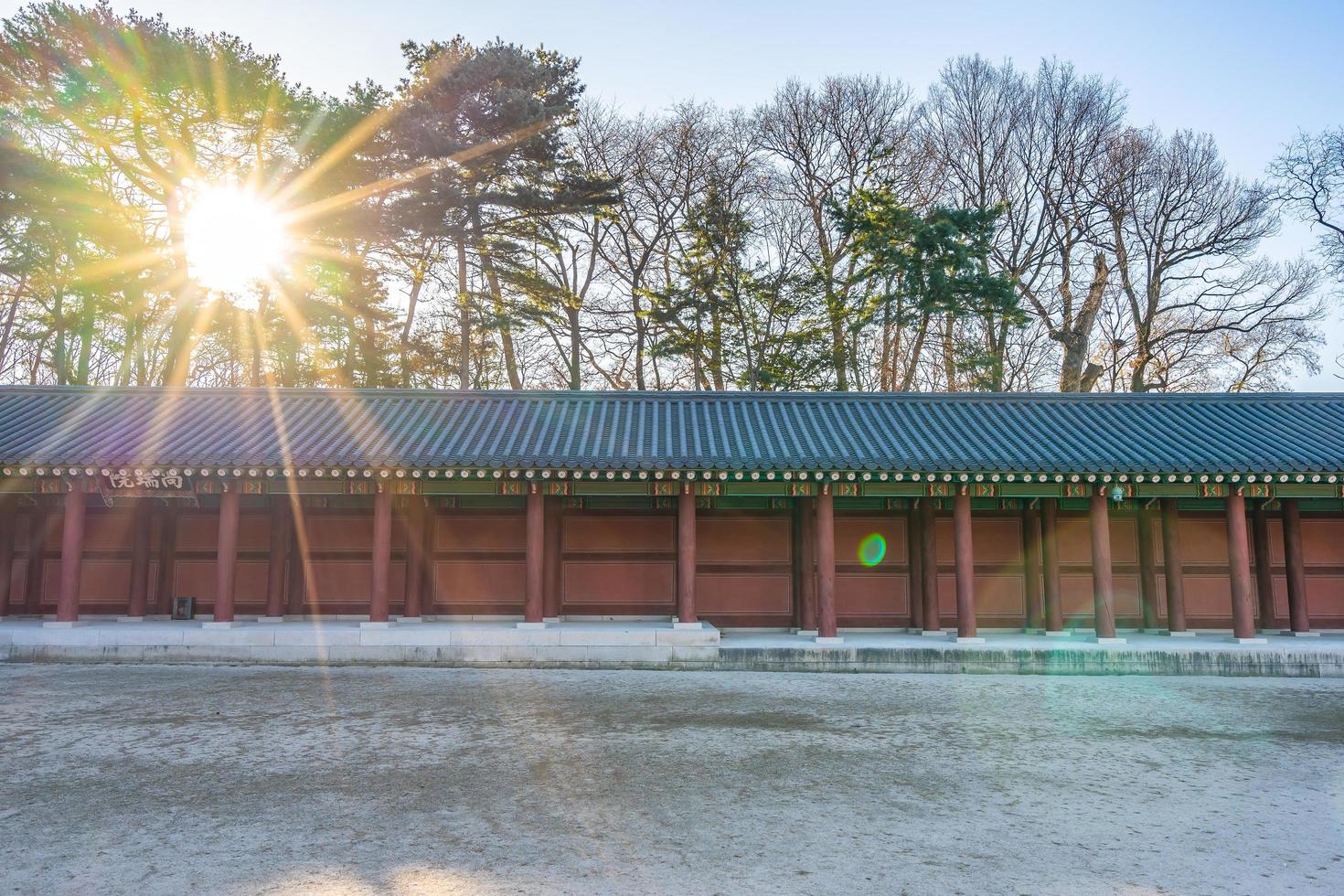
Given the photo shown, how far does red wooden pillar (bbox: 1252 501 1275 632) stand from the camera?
15.6 metres

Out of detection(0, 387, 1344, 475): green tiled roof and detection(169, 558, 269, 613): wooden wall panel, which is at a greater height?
detection(0, 387, 1344, 475): green tiled roof

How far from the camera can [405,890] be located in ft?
14.9

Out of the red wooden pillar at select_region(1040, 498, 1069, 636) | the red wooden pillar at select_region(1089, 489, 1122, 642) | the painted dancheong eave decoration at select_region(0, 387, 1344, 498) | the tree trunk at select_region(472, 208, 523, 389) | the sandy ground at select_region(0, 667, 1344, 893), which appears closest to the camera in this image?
the sandy ground at select_region(0, 667, 1344, 893)

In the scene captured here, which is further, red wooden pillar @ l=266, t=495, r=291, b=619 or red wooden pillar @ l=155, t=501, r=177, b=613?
red wooden pillar @ l=155, t=501, r=177, b=613

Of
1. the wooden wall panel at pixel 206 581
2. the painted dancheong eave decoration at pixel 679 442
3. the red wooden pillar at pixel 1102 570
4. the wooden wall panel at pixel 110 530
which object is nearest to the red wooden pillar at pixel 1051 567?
the red wooden pillar at pixel 1102 570

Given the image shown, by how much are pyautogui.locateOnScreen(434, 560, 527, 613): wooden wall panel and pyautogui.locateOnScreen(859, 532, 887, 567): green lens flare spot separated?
658cm

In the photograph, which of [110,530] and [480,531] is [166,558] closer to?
[110,530]

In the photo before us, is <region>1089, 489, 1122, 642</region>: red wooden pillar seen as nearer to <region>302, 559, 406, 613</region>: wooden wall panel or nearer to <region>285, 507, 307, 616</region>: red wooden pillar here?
<region>302, 559, 406, 613</region>: wooden wall panel

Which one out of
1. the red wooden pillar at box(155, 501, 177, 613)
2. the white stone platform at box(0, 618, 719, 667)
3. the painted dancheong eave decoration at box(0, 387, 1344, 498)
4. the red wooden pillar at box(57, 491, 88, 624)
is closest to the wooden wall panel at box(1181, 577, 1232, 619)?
the painted dancheong eave decoration at box(0, 387, 1344, 498)

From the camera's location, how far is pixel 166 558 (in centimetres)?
1587

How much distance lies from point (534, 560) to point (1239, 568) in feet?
40.6

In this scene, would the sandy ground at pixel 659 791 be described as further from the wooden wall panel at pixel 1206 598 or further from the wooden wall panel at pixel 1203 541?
the wooden wall panel at pixel 1203 541

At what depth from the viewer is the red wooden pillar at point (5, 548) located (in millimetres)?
15555

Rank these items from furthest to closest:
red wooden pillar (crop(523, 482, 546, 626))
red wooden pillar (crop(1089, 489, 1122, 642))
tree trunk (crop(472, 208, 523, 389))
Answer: tree trunk (crop(472, 208, 523, 389)) < red wooden pillar (crop(523, 482, 546, 626)) < red wooden pillar (crop(1089, 489, 1122, 642))
